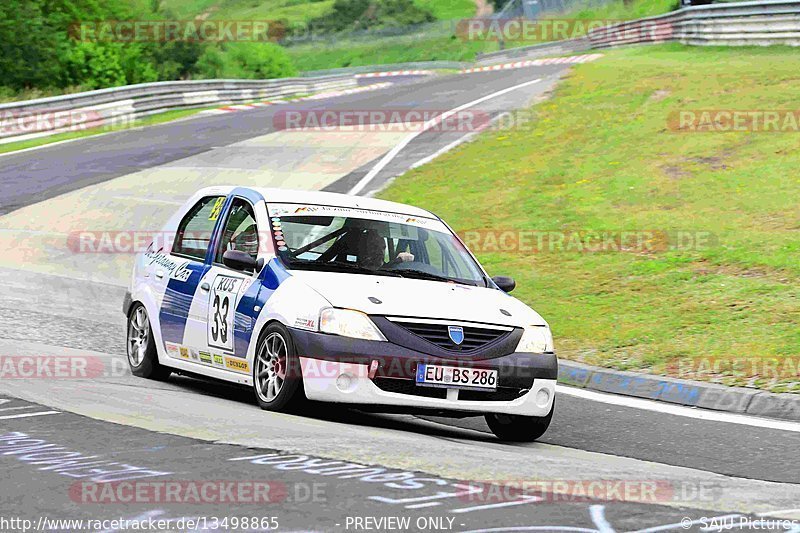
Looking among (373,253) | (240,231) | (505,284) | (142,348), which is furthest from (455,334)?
(142,348)

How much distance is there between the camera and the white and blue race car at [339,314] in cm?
817

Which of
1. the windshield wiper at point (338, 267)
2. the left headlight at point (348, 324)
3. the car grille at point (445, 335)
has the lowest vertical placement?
the car grille at point (445, 335)

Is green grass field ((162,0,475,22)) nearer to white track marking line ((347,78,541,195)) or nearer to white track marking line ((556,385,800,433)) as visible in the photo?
white track marking line ((347,78,541,195))

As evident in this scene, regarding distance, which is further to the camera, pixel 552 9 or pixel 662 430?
pixel 552 9

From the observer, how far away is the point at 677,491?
624cm

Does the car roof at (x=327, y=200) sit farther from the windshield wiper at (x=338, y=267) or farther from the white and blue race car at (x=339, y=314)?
the windshield wiper at (x=338, y=267)

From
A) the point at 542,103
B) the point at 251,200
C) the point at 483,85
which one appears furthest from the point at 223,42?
the point at 251,200

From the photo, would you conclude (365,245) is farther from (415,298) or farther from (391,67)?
(391,67)

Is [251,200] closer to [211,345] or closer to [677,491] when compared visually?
[211,345]

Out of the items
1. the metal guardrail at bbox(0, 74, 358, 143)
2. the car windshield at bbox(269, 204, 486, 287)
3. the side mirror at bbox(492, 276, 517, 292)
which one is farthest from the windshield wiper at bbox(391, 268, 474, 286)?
the metal guardrail at bbox(0, 74, 358, 143)

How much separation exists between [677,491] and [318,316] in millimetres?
2835

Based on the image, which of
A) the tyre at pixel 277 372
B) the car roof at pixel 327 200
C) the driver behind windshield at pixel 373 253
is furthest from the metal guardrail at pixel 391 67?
the tyre at pixel 277 372

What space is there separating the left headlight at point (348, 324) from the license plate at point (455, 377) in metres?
0.35

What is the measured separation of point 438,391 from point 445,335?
1.19 ft
